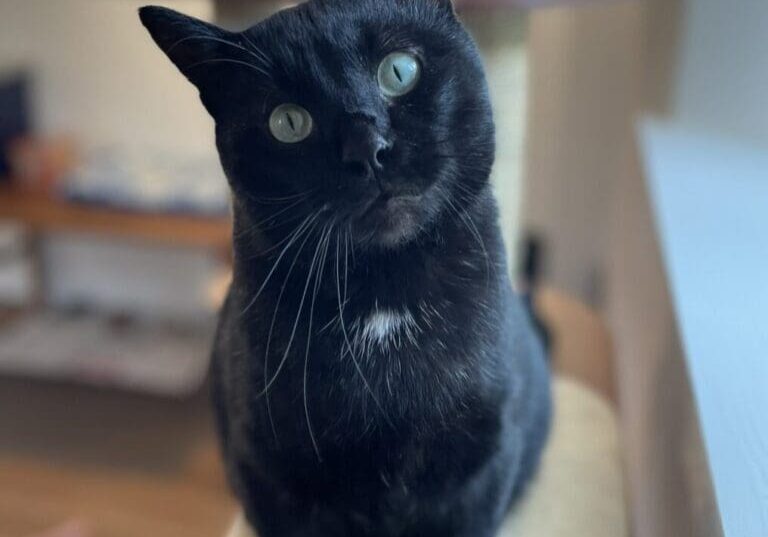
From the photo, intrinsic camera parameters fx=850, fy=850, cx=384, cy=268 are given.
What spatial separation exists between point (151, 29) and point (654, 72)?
90 cm

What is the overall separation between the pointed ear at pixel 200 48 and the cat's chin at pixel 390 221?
109 millimetres

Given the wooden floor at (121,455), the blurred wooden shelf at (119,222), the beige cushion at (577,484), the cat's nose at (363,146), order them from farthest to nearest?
the blurred wooden shelf at (119,222) → the wooden floor at (121,455) → the beige cushion at (577,484) → the cat's nose at (363,146)

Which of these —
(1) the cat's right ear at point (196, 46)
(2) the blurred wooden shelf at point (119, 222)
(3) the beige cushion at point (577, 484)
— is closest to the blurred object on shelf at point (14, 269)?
(2) the blurred wooden shelf at point (119, 222)

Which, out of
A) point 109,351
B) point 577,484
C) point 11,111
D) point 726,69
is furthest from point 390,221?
point 11,111

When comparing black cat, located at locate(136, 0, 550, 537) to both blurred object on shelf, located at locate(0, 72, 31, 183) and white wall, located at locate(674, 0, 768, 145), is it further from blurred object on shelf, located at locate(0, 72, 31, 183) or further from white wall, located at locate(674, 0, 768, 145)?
blurred object on shelf, located at locate(0, 72, 31, 183)

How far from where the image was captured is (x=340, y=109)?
1.52 feet

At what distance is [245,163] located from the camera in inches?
19.5

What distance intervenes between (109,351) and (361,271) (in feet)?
3.84

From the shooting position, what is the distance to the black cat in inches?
18.7

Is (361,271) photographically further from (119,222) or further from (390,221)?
(119,222)

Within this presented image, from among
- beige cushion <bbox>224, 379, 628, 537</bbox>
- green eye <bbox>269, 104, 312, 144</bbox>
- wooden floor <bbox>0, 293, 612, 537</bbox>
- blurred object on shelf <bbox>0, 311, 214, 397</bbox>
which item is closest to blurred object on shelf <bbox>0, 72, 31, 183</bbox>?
blurred object on shelf <bbox>0, 311, 214, 397</bbox>

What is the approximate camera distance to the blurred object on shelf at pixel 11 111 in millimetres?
1585

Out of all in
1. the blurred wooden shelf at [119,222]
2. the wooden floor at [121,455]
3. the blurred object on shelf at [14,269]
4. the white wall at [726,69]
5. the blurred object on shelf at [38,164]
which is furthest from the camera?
the blurred object on shelf at [14,269]

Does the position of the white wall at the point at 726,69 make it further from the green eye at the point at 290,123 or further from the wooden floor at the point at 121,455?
the green eye at the point at 290,123
